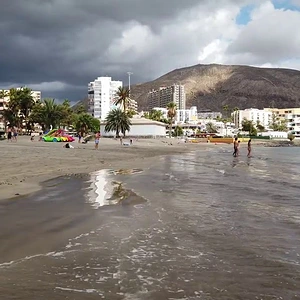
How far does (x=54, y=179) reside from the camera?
595 inches

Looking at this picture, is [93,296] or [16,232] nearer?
[93,296]

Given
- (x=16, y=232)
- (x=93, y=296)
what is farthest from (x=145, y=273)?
(x=16, y=232)

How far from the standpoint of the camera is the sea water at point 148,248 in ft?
14.5

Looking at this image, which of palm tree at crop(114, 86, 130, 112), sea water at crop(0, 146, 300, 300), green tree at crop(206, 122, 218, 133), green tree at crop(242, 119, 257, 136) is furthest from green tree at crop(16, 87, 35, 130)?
green tree at crop(242, 119, 257, 136)

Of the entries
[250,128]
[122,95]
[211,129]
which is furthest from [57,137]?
[211,129]

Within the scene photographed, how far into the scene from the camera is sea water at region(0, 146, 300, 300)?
4.43 metres

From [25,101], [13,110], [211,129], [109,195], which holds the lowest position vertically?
[109,195]

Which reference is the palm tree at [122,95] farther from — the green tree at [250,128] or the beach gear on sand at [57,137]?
the green tree at [250,128]

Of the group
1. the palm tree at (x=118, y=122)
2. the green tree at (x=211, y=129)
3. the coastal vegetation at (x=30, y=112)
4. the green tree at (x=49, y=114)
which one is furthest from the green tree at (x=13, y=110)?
the green tree at (x=211, y=129)

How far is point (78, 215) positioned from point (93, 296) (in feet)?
14.5

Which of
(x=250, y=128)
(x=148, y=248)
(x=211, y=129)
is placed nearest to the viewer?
(x=148, y=248)

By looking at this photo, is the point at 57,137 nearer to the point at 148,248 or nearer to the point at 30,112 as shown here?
the point at 30,112

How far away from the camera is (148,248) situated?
6066 millimetres

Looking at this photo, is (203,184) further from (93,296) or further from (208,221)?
(93,296)
